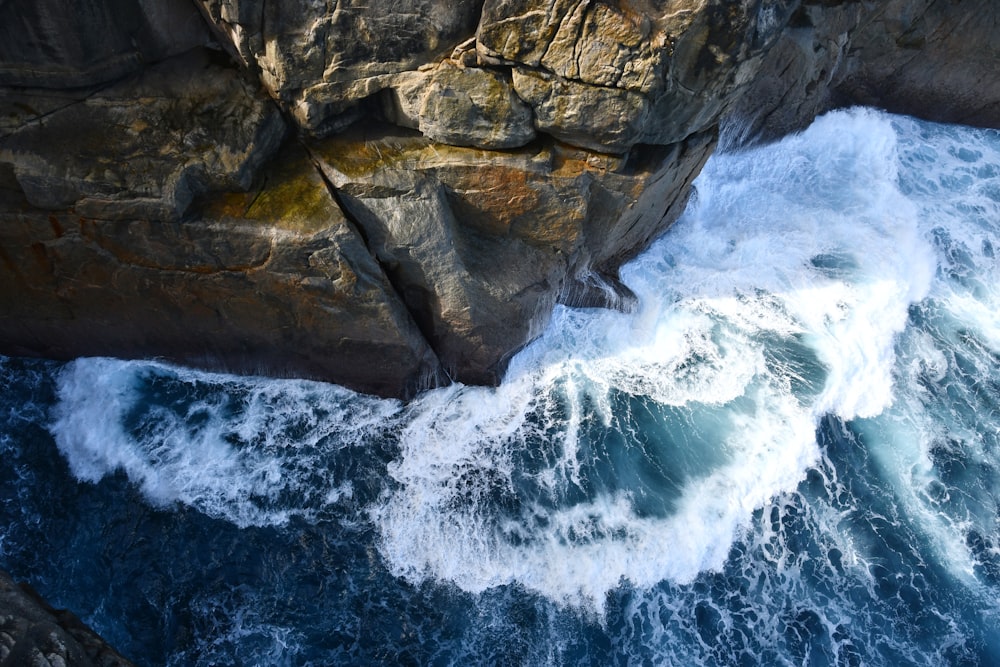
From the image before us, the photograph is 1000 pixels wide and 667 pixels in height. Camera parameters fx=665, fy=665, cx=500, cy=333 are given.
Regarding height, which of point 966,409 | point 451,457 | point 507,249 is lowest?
point 966,409

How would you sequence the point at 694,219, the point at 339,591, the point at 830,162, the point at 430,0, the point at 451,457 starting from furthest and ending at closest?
the point at 830,162 < the point at 694,219 < the point at 451,457 < the point at 339,591 < the point at 430,0

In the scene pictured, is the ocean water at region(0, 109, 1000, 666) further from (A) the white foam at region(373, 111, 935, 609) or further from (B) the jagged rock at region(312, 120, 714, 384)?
(B) the jagged rock at region(312, 120, 714, 384)

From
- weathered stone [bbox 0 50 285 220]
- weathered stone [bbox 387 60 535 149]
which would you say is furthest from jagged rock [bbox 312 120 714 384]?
weathered stone [bbox 0 50 285 220]

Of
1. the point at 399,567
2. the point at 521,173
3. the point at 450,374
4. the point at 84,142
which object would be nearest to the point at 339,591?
the point at 399,567

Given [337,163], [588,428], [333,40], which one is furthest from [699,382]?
[333,40]

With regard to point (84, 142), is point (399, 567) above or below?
below

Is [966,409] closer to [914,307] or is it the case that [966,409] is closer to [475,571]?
[914,307]

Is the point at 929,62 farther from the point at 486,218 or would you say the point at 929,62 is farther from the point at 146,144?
the point at 146,144
